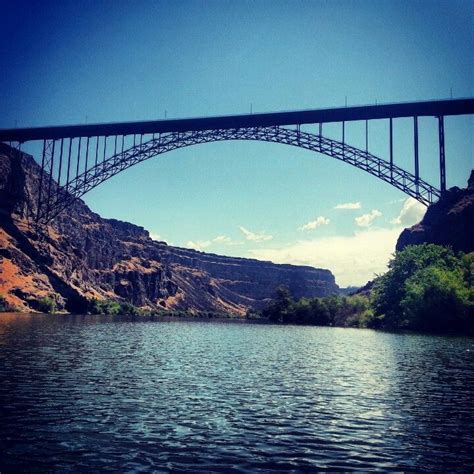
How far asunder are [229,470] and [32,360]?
16371mm

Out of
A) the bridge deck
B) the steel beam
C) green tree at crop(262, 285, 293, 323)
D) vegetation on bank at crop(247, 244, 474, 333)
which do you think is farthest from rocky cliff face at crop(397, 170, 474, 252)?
green tree at crop(262, 285, 293, 323)

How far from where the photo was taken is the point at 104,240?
190375 millimetres

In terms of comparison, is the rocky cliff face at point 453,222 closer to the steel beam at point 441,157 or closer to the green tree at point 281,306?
the steel beam at point 441,157

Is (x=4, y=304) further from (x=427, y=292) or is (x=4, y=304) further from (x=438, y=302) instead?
(x=438, y=302)

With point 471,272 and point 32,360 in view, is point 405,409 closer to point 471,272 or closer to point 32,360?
point 32,360

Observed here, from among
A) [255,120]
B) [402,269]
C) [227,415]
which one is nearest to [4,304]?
[255,120]

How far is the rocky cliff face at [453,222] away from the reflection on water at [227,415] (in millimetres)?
60406

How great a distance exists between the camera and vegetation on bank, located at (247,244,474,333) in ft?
197

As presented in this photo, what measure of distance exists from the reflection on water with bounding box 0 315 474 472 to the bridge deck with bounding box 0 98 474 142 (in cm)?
4906

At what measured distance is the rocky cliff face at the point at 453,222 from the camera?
259ft

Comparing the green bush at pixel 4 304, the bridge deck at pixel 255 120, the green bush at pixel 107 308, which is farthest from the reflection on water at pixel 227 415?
the green bush at pixel 107 308

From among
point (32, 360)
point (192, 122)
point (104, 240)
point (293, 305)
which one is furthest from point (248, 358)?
point (104, 240)

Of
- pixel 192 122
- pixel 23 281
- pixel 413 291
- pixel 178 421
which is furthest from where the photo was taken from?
pixel 23 281

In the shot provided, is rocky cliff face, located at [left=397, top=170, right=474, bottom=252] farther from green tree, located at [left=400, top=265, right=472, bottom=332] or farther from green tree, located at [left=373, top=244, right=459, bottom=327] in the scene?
green tree, located at [left=400, top=265, right=472, bottom=332]
